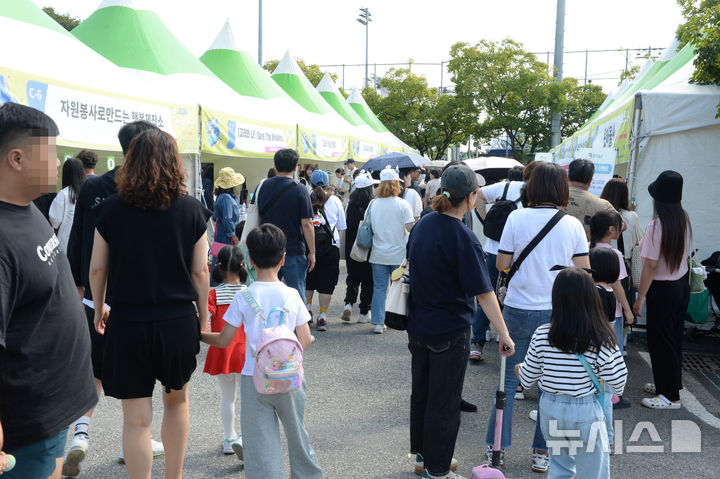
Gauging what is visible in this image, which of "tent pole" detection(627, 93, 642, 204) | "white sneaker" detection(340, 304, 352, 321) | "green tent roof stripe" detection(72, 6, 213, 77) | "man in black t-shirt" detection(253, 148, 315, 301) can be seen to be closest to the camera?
"man in black t-shirt" detection(253, 148, 315, 301)

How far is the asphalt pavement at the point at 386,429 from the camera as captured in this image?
3.64 meters

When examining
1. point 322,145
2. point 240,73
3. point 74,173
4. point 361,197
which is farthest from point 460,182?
point 322,145

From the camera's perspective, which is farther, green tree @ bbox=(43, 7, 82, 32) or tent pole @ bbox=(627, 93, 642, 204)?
green tree @ bbox=(43, 7, 82, 32)

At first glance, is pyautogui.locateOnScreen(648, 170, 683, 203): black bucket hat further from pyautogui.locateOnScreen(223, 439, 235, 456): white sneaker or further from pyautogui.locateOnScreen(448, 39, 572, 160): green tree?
pyautogui.locateOnScreen(448, 39, 572, 160): green tree

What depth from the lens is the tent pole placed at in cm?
638

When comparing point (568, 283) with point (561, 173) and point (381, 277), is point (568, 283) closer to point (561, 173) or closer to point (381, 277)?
point (561, 173)

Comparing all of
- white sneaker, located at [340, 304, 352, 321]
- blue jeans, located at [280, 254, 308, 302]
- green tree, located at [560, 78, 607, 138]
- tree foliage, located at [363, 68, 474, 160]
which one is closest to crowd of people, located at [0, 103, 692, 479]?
blue jeans, located at [280, 254, 308, 302]

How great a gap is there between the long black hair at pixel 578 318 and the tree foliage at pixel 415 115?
3193cm

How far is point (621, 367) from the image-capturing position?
9.58 ft

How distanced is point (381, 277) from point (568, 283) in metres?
4.12

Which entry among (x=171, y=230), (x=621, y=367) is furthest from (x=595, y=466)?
(x=171, y=230)

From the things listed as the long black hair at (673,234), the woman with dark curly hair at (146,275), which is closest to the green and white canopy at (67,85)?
the woman with dark curly hair at (146,275)

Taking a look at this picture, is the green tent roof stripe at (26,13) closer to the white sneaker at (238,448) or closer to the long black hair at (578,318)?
the white sneaker at (238,448)

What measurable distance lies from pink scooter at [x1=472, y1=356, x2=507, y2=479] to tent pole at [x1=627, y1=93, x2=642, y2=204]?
4069mm
